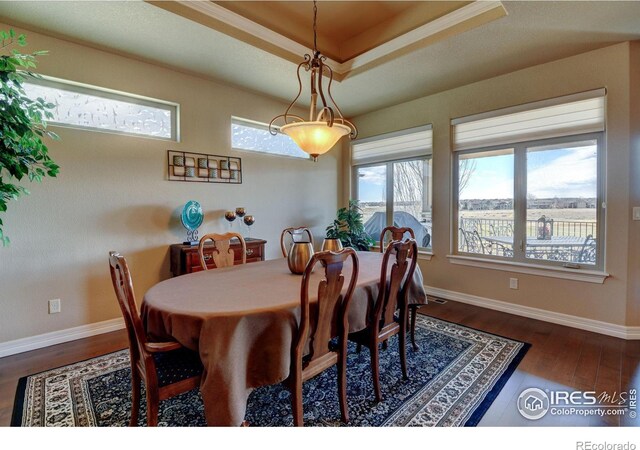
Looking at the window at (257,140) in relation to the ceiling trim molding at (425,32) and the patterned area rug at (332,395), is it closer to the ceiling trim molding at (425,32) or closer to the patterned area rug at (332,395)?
the ceiling trim molding at (425,32)

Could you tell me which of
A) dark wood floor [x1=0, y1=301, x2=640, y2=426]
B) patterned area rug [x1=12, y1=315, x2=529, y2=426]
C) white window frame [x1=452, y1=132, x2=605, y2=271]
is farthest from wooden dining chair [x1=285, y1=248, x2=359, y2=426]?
white window frame [x1=452, y1=132, x2=605, y2=271]

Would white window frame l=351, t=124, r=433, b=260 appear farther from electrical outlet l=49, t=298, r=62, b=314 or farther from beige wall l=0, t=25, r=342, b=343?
electrical outlet l=49, t=298, r=62, b=314

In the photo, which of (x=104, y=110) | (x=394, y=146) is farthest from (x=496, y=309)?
(x=104, y=110)

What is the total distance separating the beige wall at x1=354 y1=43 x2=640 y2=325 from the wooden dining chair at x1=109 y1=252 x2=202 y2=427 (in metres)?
3.45

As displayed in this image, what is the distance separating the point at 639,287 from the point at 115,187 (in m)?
5.11

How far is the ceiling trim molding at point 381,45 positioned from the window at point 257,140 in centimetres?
119

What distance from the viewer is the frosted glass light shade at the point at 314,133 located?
219 cm

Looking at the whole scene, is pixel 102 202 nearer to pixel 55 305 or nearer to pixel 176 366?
pixel 55 305

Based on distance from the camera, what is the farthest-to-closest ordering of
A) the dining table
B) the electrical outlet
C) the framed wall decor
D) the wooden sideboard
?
the framed wall decor < the wooden sideboard < the electrical outlet < the dining table

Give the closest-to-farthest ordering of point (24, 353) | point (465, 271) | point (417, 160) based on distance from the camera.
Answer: point (24, 353), point (465, 271), point (417, 160)

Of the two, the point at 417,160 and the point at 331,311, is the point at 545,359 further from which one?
the point at 417,160

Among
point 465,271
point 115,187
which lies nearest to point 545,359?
point 465,271

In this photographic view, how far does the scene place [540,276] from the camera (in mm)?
3354

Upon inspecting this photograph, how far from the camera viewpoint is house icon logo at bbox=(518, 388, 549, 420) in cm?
181
